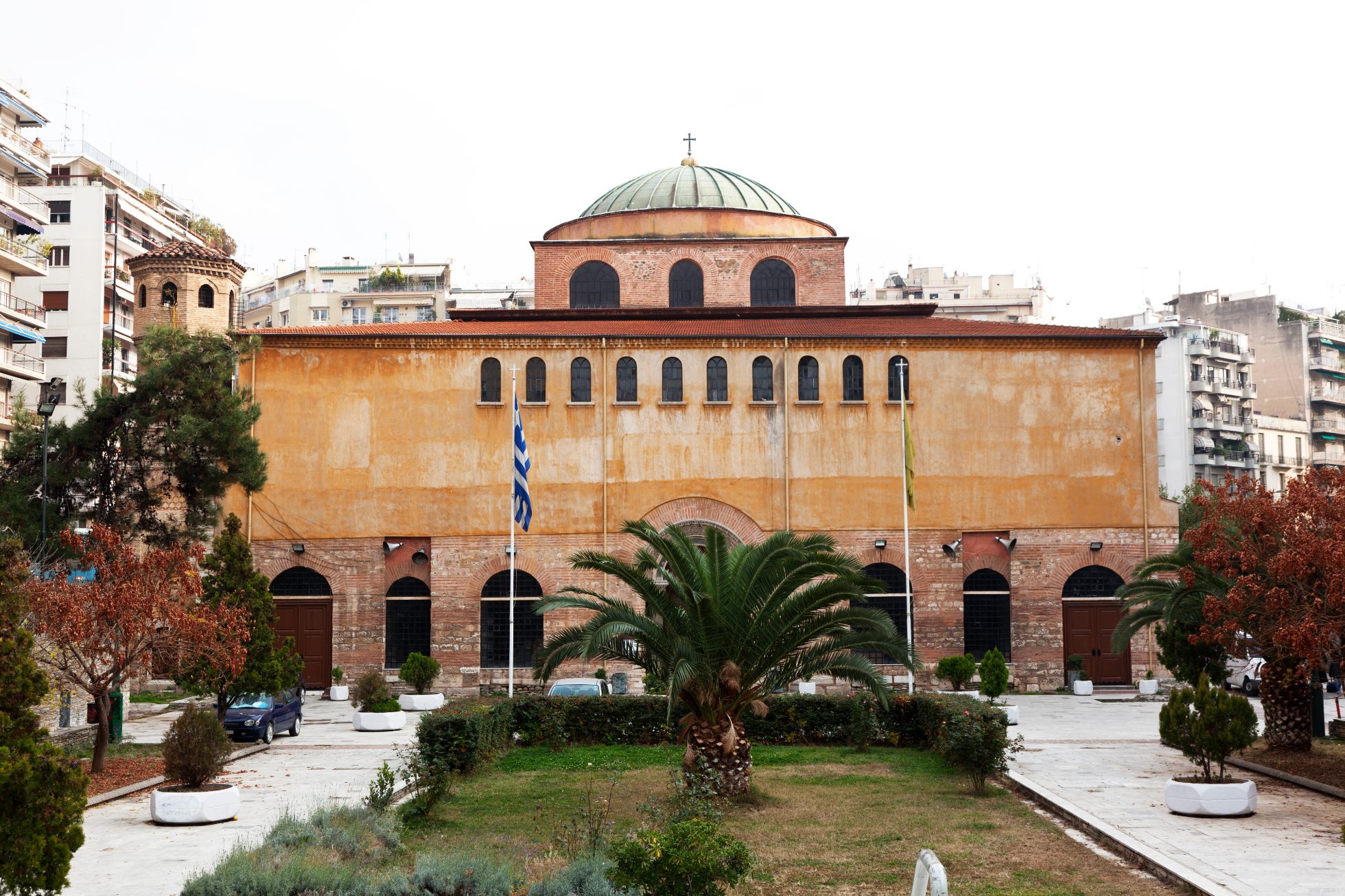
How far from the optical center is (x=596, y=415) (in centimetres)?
3111

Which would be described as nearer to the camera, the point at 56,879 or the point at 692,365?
the point at 56,879

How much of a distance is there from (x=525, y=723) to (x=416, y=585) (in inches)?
433

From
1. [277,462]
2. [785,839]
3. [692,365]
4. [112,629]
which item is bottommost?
[785,839]

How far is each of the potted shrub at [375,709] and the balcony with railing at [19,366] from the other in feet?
55.9

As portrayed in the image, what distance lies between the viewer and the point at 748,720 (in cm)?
2069

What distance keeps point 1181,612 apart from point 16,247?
1220 inches

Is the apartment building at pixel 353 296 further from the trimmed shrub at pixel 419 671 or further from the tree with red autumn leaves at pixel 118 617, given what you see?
the tree with red autumn leaves at pixel 118 617

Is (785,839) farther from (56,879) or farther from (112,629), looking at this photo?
(112,629)

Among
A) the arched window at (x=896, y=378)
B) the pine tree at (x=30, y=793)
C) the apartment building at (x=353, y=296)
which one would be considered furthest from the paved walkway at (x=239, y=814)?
the apartment building at (x=353, y=296)

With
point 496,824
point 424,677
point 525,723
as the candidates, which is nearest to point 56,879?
point 496,824

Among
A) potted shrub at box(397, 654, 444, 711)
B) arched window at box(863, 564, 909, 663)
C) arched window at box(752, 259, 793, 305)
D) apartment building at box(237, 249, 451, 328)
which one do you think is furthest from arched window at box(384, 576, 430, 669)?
apartment building at box(237, 249, 451, 328)

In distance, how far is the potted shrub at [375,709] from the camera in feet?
77.2

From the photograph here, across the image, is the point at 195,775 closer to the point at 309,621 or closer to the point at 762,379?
the point at 309,621

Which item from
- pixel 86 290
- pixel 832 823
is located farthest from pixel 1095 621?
pixel 86 290
